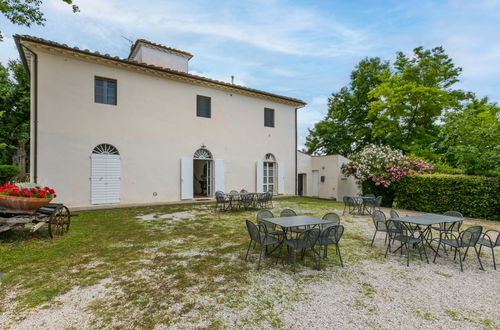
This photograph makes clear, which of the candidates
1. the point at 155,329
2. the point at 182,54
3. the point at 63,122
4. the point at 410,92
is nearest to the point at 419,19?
the point at 410,92

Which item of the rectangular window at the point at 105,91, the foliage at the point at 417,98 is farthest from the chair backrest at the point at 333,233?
the foliage at the point at 417,98

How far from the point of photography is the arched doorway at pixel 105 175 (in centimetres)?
928

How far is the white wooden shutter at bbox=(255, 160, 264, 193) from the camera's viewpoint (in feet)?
44.3

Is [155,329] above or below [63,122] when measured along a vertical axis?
below

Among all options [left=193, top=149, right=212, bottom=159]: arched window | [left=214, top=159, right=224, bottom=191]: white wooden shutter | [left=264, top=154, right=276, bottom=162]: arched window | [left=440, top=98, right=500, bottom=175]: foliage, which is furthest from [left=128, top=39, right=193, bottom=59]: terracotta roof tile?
[left=440, top=98, right=500, bottom=175]: foliage

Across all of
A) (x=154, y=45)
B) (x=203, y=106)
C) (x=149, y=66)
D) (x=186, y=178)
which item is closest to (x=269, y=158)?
(x=203, y=106)

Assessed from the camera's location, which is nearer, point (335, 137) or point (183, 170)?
point (183, 170)

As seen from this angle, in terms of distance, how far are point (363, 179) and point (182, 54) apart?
38.7 ft

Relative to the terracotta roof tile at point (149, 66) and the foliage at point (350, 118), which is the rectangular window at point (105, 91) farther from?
the foliage at point (350, 118)

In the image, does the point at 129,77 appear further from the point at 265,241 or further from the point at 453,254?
the point at 453,254

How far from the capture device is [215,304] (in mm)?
2773

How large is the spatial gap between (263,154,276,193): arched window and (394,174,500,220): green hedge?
6.46m

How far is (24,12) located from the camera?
7996mm

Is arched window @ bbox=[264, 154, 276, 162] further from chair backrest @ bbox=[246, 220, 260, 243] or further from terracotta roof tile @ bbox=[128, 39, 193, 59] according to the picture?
chair backrest @ bbox=[246, 220, 260, 243]
